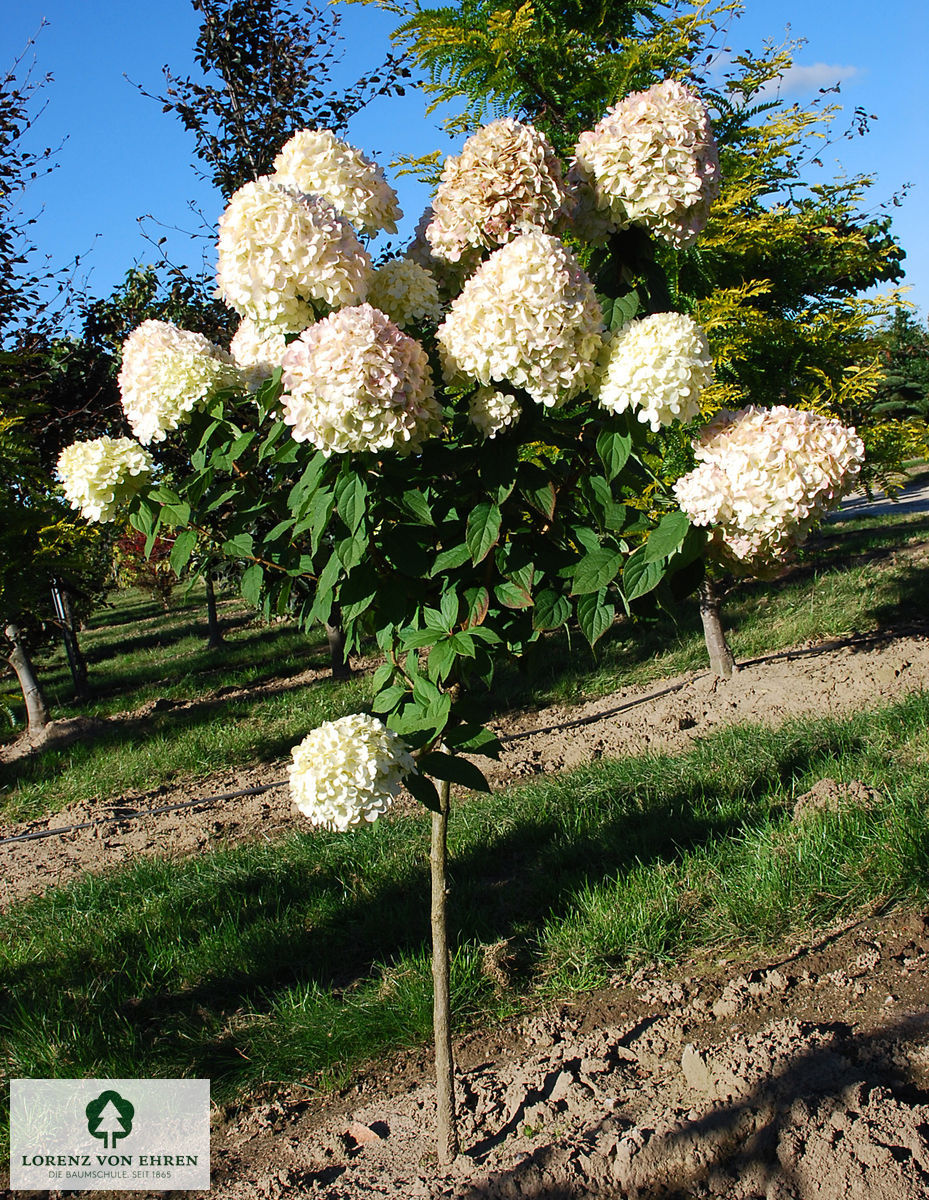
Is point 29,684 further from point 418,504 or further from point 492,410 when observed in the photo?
point 492,410

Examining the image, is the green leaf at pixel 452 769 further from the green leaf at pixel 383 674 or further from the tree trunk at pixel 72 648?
the tree trunk at pixel 72 648

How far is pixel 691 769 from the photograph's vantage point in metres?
4.61

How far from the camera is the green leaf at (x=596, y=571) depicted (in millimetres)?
1726

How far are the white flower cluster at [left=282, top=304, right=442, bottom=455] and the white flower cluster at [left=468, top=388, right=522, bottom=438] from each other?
0.15m

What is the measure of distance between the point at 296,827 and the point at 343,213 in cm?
379

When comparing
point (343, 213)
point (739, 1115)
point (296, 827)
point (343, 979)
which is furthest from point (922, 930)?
point (296, 827)

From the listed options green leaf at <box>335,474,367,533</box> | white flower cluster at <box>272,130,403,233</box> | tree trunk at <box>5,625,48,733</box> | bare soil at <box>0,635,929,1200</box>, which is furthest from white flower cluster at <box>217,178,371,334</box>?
tree trunk at <box>5,625,48,733</box>

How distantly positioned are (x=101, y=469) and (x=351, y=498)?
0.71m

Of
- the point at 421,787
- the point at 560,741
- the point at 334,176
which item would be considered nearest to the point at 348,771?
the point at 421,787

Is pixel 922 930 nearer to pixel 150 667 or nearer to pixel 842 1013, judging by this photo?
pixel 842 1013

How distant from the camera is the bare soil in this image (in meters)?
2.11

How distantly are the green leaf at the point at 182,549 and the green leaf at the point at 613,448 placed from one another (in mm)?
1008

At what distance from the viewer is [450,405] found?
195 centimetres

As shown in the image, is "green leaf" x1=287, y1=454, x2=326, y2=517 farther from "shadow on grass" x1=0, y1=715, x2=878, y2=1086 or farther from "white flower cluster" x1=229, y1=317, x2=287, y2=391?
"shadow on grass" x1=0, y1=715, x2=878, y2=1086
